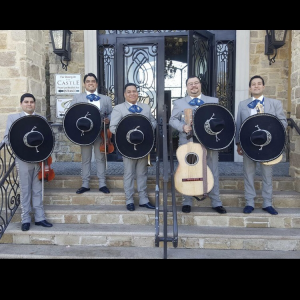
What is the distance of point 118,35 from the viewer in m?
5.77

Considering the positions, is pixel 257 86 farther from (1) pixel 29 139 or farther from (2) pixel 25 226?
(2) pixel 25 226

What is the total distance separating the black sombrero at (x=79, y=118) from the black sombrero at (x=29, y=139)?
386 mm

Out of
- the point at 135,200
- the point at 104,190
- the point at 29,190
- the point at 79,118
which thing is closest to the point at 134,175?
the point at 135,200

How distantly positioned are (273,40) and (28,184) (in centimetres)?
483

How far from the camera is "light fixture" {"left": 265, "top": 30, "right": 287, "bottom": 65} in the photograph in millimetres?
5375

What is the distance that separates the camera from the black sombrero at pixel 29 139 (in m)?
3.38

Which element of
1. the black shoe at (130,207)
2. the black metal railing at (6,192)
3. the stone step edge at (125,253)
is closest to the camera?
the stone step edge at (125,253)

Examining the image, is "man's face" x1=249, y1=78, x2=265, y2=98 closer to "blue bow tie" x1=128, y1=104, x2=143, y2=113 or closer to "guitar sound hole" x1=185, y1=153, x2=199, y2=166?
"guitar sound hole" x1=185, y1=153, x2=199, y2=166

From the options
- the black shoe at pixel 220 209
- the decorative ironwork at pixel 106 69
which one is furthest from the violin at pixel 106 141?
the decorative ironwork at pixel 106 69

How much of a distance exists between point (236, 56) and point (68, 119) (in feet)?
12.0

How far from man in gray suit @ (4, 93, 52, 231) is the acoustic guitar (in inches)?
66.2

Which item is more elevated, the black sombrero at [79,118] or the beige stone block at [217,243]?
the black sombrero at [79,118]

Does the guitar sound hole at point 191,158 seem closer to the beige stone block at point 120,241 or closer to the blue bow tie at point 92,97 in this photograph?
the beige stone block at point 120,241

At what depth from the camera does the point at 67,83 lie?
5.97 metres
